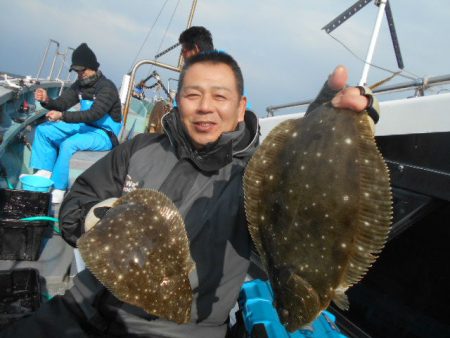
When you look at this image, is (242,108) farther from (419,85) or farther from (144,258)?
(419,85)

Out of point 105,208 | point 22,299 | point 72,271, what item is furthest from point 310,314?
point 72,271

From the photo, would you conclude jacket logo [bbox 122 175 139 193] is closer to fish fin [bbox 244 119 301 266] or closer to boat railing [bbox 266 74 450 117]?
fish fin [bbox 244 119 301 266]

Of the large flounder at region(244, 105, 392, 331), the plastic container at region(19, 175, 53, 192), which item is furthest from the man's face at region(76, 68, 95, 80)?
the large flounder at region(244, 105, 392, 331)

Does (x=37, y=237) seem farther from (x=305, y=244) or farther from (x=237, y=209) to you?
(x=305, y=244)

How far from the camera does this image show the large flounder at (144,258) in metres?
1.62

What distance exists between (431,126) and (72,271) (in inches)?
155

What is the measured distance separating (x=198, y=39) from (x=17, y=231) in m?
3.33

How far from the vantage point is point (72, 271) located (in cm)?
364

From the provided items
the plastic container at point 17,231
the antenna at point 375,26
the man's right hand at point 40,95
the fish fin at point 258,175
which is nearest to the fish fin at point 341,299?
the fish fin at point 258,175

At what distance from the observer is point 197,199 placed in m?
2.20

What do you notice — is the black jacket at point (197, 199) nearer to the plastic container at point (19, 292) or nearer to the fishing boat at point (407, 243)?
the plastic container at point (19, 292)

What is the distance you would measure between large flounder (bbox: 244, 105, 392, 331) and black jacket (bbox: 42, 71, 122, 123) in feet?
17.3

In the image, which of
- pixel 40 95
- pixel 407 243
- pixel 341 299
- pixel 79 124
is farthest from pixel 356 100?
pixel 40 95

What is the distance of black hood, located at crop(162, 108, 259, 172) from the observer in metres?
2.23
